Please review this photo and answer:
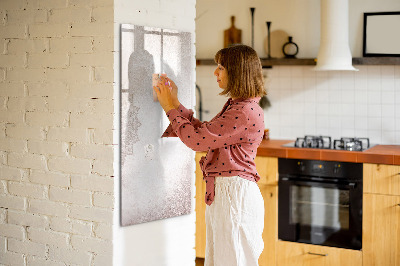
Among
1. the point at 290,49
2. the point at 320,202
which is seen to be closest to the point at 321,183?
the point at 320,202

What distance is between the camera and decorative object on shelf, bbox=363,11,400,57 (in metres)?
4.36

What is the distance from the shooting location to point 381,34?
4.42m

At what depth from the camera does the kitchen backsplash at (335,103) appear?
14.7 ft

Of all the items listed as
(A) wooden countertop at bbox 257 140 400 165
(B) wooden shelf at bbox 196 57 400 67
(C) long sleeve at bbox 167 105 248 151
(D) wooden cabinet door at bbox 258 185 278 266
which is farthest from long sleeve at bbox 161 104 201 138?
(B) wooden shelf at bbox 196 57 400 67

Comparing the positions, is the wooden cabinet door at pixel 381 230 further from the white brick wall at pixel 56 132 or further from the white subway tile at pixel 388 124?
the white brick wall at pixel 56 132

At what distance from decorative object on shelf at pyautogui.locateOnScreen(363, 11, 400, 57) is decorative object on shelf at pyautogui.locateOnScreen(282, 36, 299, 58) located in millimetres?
547

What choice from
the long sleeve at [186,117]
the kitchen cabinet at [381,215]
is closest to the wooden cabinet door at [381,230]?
the kitchen cabinet at [381,215]

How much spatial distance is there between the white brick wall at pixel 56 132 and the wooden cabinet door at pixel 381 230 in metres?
1.96

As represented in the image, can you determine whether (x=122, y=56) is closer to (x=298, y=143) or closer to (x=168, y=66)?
(x=168, y=66)

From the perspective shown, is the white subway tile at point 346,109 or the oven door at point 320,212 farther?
the white subway tile at point 346,109

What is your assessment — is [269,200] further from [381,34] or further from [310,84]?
[381,34]

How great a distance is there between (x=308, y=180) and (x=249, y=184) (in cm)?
154

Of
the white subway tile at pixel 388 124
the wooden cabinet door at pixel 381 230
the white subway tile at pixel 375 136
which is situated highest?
the white subway tile at pixel 388 124

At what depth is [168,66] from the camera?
2.88 m
